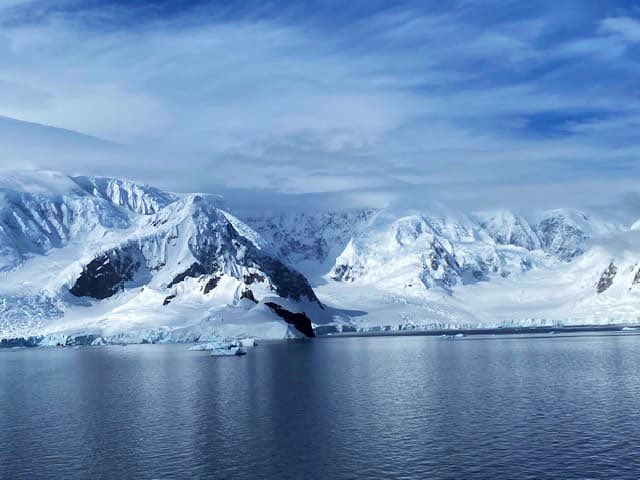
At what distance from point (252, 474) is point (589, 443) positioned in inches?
1067

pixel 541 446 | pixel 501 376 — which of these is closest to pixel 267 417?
pixel 541 446

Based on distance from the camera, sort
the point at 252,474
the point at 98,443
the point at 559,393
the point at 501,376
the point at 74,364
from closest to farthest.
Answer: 1. the point at 252,474
2. the point at 98,443
3. the point at 559,393
4. the point at 501,376
5. the point at 74,364

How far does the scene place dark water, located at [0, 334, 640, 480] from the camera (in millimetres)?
56094

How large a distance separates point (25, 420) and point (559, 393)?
199 ft

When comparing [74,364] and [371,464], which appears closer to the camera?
[371,464]

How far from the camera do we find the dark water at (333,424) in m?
56.1

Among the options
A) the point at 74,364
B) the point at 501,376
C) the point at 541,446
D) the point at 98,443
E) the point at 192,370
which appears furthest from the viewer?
the point at 74,364

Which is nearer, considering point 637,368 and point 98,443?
point 98,443

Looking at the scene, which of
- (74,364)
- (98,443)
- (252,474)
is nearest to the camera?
(252,474)

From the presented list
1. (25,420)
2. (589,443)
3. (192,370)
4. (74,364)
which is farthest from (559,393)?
(74,364)

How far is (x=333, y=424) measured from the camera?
2901 inches

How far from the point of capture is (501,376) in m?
112

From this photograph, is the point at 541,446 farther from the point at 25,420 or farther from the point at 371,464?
the point at 25,420

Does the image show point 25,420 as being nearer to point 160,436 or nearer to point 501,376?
point 160,436
